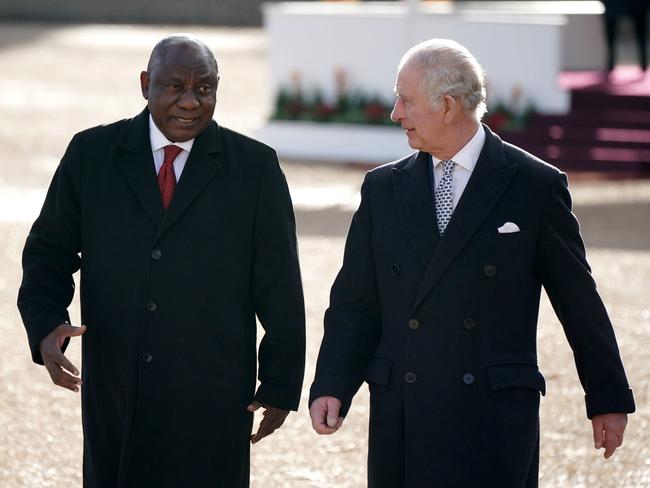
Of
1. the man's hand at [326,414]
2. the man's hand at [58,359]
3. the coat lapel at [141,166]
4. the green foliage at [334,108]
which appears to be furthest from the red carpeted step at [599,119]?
the man's hand at [58,359]

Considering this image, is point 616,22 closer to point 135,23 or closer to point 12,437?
point 12,437

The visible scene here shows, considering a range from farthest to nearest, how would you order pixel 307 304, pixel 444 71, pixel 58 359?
1. pixel 307 304
2. pixel 58 359
3. pixel 444 71

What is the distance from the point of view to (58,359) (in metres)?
4.04

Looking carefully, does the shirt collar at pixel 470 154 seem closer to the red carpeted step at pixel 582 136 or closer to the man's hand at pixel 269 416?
the man's hand at pixel 269 416

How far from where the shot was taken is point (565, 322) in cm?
390

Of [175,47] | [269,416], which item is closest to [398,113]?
[175,47]

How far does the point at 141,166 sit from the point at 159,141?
89 millimetres

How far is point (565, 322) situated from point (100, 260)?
126 cm

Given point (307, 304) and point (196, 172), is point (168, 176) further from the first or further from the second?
point (307, 304)

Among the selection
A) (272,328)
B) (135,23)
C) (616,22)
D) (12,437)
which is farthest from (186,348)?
(135,23)

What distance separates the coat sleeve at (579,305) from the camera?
3.85 m

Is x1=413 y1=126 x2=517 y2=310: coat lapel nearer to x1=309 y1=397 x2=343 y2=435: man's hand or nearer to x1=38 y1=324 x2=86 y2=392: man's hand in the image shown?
x1=309 y1=397 x2=343 y2=435: man's hand

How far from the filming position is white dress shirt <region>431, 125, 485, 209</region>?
154 inches

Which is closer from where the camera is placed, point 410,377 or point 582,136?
point 410,377
